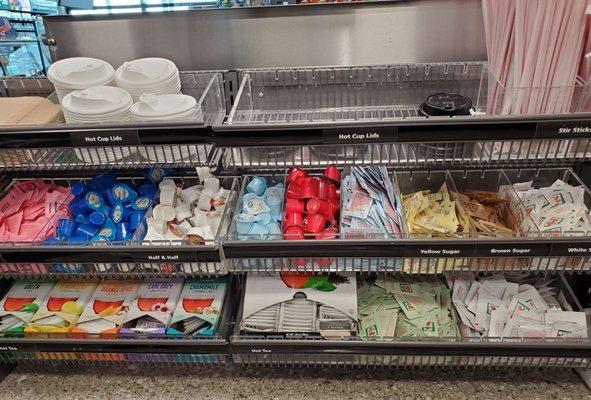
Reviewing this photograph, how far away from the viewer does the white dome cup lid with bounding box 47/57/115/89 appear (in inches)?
58.2

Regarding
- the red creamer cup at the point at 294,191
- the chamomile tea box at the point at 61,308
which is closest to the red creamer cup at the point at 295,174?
the red creamer cup at the point at 294,191

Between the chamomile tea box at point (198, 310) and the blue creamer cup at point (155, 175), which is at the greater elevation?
the blue creamer cup at point (155, 175)

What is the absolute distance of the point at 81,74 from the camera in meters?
1.49

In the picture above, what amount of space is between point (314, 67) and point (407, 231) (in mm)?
686

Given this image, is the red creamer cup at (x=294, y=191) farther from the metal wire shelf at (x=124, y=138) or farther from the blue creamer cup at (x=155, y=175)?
the blue creamer cup at (x=155, y=175)

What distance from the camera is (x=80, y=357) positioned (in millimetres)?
1817

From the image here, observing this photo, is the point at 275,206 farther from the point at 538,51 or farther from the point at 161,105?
the point at 538,51

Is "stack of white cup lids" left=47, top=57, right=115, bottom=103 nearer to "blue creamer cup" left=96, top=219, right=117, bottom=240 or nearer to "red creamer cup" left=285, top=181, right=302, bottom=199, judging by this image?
"blue creamer cup" left=96, top=219, right=117, bottom=240

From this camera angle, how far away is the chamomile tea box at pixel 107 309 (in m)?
1.76

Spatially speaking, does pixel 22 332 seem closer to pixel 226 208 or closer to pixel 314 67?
pixel 226 208

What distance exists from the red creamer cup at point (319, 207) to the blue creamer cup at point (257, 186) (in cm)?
23

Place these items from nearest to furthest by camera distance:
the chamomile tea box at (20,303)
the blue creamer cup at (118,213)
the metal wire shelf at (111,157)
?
1. the metal wire shelf at (111,157)
2. the blue creamer cup at (118,213)
3. the chamomile tea box at (20,303)

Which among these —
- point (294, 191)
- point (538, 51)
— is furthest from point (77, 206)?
point (538, 51)

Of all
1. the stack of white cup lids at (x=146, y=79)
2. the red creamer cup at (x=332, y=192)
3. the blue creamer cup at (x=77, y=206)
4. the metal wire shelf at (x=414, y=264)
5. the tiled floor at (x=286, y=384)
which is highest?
the stack of white cup lids at (x=146, y=79)
